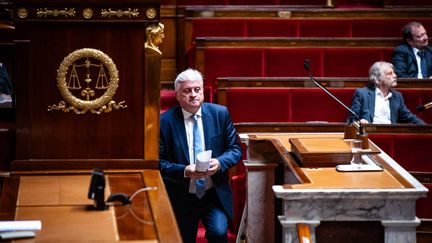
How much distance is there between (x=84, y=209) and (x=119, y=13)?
0.28m

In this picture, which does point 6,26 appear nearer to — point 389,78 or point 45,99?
point 45,99

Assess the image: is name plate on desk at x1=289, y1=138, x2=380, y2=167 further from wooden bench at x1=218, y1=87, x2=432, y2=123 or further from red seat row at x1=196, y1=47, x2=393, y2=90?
red seat row at x1=196, y1=47, x2=393, y2=90

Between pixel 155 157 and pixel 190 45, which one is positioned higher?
pixel 190 45

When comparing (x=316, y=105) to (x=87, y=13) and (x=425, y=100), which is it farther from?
(x=87, y=13)

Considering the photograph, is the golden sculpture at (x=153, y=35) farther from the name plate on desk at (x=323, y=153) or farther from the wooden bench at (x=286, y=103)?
the wooden bench at (x=286, y=103)

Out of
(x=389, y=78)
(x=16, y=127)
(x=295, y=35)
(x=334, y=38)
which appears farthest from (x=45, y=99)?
(x=295, y=35)

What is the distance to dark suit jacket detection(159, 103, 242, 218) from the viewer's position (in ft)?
4.31

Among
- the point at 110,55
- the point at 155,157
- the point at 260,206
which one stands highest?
the point at 110,55

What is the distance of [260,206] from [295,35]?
88 centimetres

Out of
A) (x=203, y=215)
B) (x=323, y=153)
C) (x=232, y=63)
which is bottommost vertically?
(x=203, y=215)

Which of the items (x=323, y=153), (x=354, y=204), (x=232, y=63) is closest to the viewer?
(x=354, y=204)

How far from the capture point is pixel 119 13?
1.06m

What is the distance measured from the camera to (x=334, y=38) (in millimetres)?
1993

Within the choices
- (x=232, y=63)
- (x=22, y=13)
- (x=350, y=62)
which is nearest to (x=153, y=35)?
(x=22, y=13)
